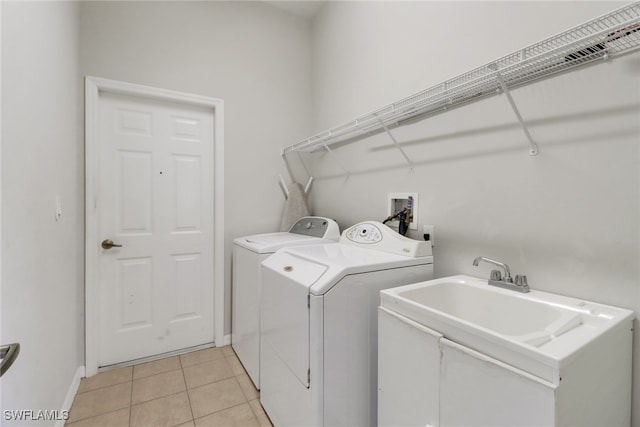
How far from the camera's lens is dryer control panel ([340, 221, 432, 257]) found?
154cm

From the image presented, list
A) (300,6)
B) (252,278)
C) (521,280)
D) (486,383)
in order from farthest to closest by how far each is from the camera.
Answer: (300,6) < (252,278) < (521,280) < (486,383)

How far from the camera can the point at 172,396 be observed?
1872 millimetres

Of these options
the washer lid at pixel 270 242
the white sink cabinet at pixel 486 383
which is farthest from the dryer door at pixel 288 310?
the white sink cabinet at pixel 486 383

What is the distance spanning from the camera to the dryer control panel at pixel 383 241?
154 centimetres

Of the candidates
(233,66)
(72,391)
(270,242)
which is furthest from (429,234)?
(72,391)

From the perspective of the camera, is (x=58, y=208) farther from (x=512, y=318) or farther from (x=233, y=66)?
(x=512, y=318)

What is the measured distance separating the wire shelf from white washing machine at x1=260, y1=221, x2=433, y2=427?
752mm

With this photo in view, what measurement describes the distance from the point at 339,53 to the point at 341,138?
777 mm

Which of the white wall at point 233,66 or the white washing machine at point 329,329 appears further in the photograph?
the white wall at point 233,66

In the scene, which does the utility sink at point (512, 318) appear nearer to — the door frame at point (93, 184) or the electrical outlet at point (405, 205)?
the electrical outlet at point (405, 205)

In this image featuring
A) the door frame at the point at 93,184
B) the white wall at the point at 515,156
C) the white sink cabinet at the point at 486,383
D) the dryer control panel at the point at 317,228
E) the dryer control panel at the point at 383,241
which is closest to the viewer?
the white sink cabinet at the point at 486,383

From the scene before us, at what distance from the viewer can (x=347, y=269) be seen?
1.30 meters

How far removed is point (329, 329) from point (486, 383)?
617mm

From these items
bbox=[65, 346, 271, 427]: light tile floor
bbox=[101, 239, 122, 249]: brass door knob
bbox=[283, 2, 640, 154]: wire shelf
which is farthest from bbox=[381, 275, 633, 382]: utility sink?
bbox=[101, 239, 122, 249]: brass door knob
